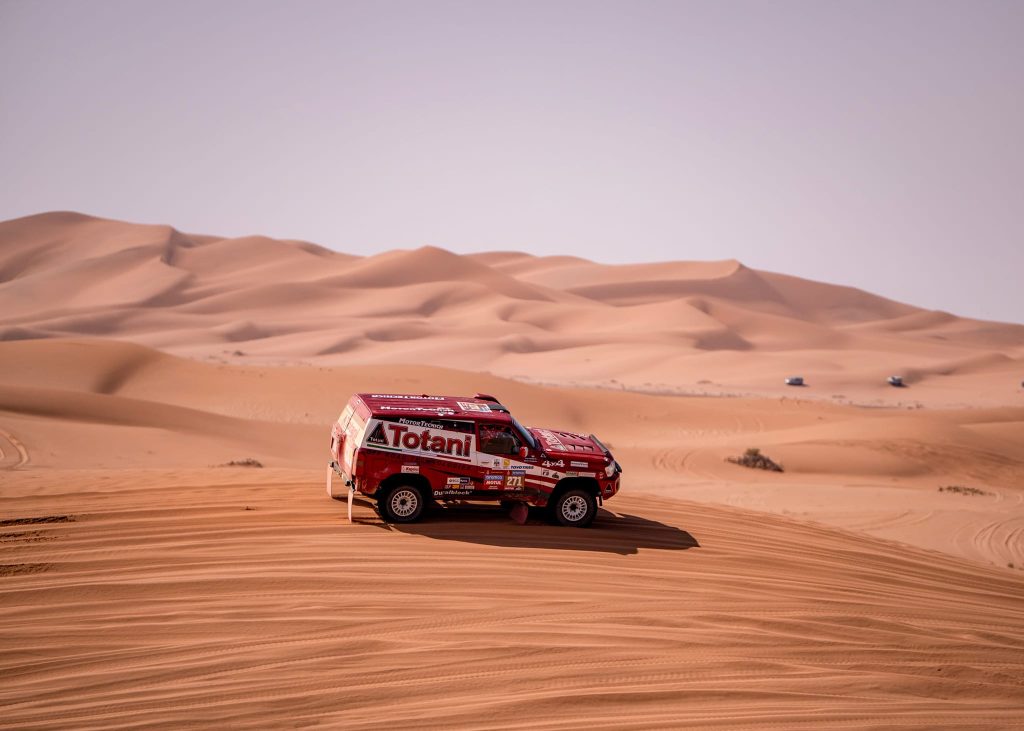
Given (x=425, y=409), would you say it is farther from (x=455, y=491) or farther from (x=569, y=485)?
(x=569, y=485)

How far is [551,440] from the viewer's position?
12047 mm

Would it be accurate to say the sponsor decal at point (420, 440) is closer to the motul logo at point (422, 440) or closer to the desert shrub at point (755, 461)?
the motul logo at point (422, 440)

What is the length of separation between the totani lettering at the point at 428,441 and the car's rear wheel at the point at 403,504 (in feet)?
1.77

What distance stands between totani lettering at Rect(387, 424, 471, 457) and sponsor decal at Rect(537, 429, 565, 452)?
132 centimetres

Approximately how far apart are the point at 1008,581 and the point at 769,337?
10518 centimetres

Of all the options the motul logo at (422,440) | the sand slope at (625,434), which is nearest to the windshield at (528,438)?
the motul logo at (422,440)

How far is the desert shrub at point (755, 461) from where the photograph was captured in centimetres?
2695

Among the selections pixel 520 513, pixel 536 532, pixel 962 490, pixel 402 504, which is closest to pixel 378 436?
pixel 402 504

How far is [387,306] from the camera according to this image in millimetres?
114438

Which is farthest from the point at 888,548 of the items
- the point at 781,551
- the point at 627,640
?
the point at 627,640

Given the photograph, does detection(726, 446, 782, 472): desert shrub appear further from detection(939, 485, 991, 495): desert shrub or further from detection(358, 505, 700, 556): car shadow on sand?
detection(358, 505, 700, 556): car shadow on sand

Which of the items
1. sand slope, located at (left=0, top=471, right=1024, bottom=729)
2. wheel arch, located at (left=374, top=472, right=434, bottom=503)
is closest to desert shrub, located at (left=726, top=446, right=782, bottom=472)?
sand slope, located at (left=0, top=471, right=1024, bottom=729)

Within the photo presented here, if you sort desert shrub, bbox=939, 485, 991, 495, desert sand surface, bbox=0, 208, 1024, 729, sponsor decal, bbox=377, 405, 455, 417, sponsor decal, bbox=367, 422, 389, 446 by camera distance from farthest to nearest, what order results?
desert shrub, bbox=939, 485, 991, 495, sponsor decal, bbox=377, 405, 455, 417, sponsor decal, bbox=367, 422, 389, 446, desert sand surface, bbox=0, 208, 1024, 729

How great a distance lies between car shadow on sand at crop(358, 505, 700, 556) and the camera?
10516 millimetres
